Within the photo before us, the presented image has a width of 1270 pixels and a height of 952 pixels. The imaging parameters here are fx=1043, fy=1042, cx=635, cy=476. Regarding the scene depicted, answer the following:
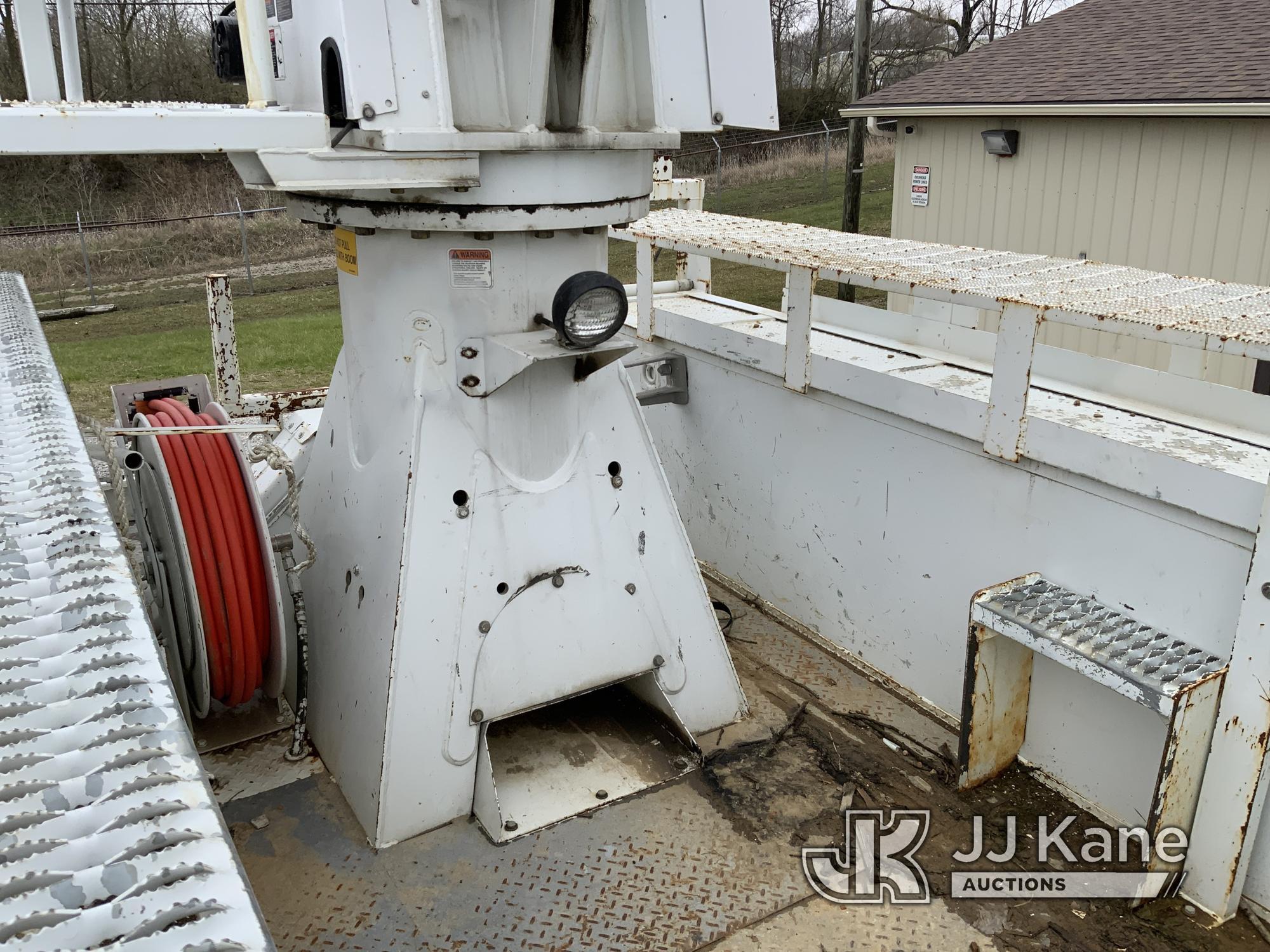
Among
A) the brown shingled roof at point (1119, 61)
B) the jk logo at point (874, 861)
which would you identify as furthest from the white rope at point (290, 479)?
the brown shingled roof at point (1119, 61)

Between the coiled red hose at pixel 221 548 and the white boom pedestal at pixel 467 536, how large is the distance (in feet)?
1.02

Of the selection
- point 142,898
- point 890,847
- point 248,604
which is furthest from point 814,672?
point 142,898

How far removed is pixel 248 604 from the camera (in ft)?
10.7

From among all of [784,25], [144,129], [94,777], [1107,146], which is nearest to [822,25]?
[784,25]

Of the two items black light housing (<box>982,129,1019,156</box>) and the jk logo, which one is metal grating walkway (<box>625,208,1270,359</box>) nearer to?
the jk logo

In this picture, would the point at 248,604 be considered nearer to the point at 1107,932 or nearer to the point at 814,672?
the point at 814,672

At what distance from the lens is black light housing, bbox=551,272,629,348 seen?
2.97 m

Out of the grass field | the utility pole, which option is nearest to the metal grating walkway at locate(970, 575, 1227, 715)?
the grass field

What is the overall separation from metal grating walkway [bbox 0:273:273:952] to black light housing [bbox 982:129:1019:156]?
758 cm

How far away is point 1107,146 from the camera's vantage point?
23.8 feet

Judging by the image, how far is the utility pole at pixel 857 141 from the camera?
10859mm

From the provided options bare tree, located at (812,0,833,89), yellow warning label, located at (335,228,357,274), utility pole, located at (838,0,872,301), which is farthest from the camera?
bare tree, located at (812,0,833,89)

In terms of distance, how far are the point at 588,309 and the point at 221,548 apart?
4.43ft

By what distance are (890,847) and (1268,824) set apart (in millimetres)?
1013
